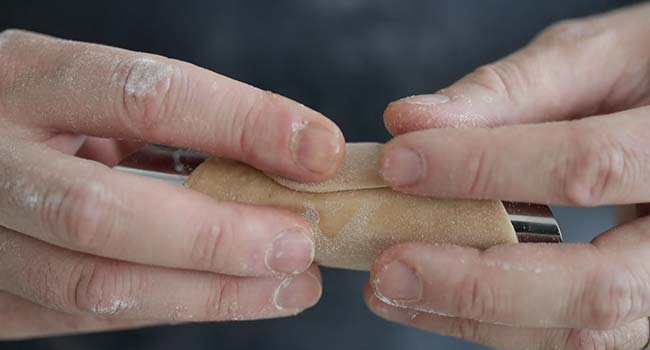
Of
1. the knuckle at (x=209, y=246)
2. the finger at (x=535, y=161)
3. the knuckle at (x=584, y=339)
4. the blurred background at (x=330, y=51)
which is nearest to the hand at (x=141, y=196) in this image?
the knuckle at (x=209, y=246)

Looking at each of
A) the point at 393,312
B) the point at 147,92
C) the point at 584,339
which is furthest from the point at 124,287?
the point at 584,339

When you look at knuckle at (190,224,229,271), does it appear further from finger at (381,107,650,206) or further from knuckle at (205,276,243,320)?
finger at (381,107,650,206)

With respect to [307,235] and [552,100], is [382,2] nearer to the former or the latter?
[552,100]

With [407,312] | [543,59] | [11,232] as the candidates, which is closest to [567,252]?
[407,312]

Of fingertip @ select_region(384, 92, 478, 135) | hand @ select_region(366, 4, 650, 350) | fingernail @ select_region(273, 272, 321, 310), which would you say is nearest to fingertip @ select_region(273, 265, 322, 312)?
fingernail @ select_region(273, 272, 321, 310)

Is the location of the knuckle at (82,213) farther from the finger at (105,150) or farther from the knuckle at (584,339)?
the knuckle at (584,339)

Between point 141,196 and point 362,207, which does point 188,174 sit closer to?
point 141,196
